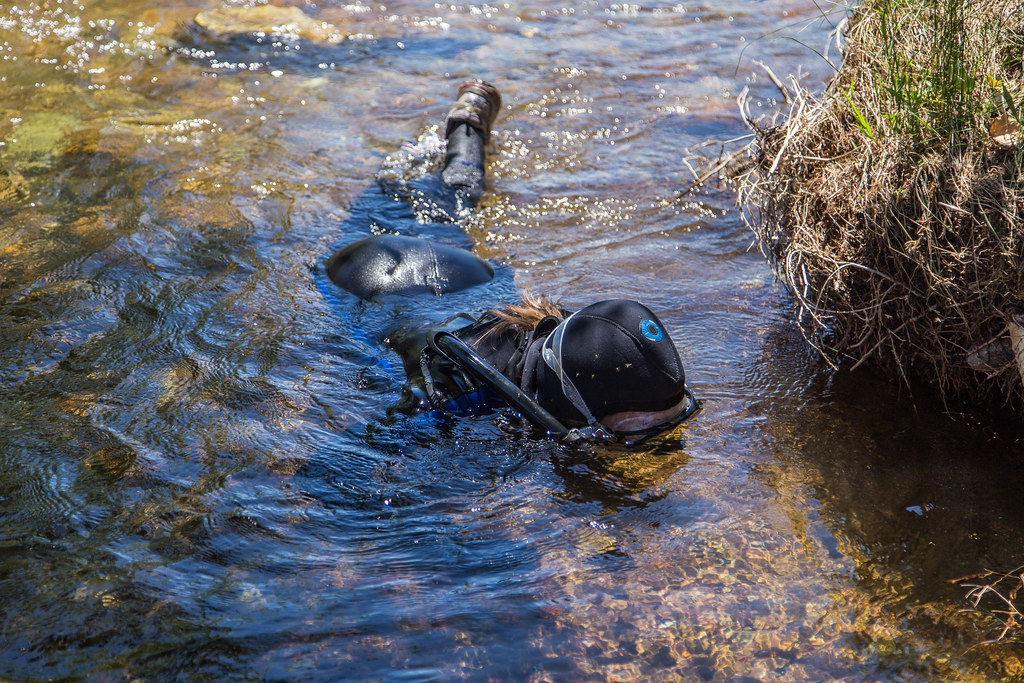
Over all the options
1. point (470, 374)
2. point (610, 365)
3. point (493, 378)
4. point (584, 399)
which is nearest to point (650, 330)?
point (610, 365)

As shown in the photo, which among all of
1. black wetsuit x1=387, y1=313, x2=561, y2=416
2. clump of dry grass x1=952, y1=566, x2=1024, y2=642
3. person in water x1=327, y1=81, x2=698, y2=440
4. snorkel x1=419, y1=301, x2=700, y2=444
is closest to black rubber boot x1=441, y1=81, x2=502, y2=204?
person in water x1=327, y1=81, x2=698, y2=440

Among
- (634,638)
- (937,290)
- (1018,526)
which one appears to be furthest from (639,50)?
(634,638)

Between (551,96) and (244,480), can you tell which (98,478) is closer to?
(244,480)

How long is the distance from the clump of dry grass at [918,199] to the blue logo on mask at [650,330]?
1.72ft

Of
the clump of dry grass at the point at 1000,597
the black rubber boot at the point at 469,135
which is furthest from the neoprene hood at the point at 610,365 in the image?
the black rubber boot at the point at 469,135

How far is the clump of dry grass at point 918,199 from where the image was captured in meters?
2.89

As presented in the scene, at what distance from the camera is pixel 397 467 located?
10.4 feet

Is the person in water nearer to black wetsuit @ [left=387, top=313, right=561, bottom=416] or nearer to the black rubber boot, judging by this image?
black wetsuit @ [left=387, top=313, right=561, bottom=416]

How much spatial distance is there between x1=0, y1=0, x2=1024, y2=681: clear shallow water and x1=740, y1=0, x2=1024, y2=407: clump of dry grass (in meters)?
0.43

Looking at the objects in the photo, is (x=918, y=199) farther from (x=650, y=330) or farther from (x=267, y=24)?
(x=267, y=24)

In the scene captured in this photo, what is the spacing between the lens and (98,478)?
116 inches

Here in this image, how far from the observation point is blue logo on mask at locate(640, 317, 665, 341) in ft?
9.82

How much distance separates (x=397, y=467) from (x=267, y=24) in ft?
20.5

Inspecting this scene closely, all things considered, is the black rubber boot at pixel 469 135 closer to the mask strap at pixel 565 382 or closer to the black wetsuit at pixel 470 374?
the black wetsuit at pixel 470 374
